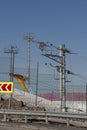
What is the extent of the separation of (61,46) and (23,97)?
8.88 m

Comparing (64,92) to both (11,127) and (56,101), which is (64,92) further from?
(11,127)

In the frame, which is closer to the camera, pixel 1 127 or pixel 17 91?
pixel 1 127

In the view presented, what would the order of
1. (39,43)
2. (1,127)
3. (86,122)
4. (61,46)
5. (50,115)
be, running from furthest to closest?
(39,43) → (61,46) → (86,122) → (50,115) → (1,127)

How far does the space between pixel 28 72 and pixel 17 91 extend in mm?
7478

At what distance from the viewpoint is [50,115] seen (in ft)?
86.7

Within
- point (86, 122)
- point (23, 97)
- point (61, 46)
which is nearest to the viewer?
point (86, 122)

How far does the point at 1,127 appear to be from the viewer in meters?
23.9

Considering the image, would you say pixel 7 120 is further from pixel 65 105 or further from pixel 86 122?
pixel 65 105

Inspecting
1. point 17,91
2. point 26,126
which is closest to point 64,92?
point 17,91

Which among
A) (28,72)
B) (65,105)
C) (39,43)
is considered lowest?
(65,105)

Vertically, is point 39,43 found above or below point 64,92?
above

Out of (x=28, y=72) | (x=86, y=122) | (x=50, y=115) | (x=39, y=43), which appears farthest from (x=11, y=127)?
(x=39, y=43)

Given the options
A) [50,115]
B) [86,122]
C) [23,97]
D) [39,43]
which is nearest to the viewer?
[50,115]

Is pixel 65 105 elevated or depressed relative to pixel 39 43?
depressed
